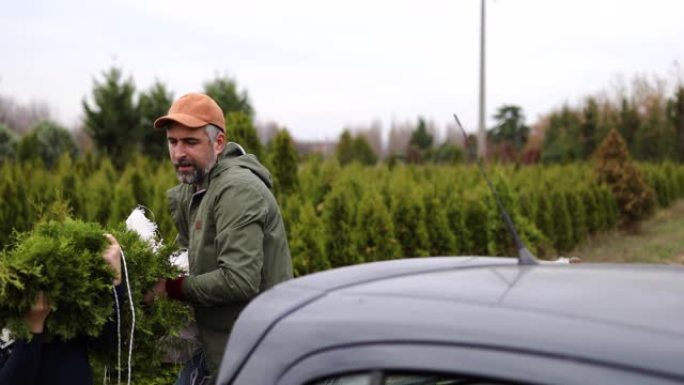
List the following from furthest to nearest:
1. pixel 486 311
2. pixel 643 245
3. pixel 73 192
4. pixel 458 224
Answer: pixel 643 245 < pixel 458 224 < pixel 73 192 < pixel 486 311

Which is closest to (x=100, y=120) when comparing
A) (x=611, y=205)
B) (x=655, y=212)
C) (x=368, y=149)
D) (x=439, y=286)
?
(x=611, y=205)

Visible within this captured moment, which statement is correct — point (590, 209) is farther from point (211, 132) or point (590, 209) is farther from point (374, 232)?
point (211, 132)

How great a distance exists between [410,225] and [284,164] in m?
2.34

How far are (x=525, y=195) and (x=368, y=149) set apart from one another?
20.8m

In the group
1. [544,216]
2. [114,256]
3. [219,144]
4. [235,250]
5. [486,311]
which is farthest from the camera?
[544,216]

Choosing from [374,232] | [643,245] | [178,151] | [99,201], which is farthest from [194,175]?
[643,245]

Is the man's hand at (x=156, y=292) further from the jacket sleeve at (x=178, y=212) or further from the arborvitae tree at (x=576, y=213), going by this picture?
the arborvitae tree at (x=576, y=213)

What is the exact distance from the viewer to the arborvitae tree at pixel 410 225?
35.9 feet

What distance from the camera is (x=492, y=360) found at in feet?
4.14

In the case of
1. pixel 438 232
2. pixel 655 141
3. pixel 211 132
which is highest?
pixel 211 132

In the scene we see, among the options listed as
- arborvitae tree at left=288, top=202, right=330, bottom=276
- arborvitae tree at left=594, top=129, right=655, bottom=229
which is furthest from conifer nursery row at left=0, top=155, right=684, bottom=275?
arborvitae tree at left=594, top=129, right=655, bottom=229

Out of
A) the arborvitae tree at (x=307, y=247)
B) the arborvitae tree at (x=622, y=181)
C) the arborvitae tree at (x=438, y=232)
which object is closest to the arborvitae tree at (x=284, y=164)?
the arborvitae tree at (x=438, y=232)

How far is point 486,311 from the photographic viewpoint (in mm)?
1382

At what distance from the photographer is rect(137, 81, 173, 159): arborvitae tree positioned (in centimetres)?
2042
